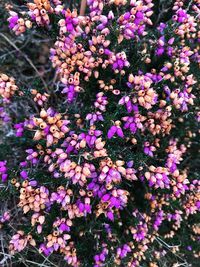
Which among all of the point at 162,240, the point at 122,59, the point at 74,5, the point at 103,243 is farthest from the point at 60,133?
the point at 74,5

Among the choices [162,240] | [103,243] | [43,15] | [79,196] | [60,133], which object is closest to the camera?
[60,133]

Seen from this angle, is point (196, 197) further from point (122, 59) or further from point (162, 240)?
point (122, 59)

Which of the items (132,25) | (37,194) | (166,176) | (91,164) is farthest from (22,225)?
(132,25)

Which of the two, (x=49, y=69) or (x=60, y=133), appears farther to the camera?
(x=49, y=69)

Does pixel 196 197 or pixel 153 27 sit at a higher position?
pixel 153 27

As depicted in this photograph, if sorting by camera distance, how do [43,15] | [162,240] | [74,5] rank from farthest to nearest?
[74,5], [162,240], [43,15]

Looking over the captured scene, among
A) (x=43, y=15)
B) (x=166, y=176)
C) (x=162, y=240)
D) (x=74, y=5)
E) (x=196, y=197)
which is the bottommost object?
(x=162, y=240)

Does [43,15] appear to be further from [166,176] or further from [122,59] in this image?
[166,176]
